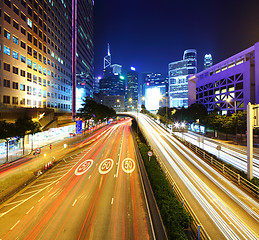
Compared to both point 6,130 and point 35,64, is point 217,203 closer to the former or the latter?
point 6,130

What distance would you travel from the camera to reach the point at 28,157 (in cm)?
2584

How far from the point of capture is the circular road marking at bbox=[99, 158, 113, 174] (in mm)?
19219

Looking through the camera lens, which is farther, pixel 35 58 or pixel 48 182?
pixel 35 58

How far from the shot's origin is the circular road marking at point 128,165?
1945 cm

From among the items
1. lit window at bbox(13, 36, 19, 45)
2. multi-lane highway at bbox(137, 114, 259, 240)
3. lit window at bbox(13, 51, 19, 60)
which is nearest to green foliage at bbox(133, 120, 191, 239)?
multi-lane highway at bbox(137, 114, 259, 240)

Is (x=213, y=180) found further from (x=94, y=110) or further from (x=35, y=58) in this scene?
(x=35, y=58)

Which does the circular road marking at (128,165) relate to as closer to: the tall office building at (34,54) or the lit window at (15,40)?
the tall office building at (34,54)

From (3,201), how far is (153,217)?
524 inches

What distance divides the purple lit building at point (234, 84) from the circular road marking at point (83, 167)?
4734 centimetres

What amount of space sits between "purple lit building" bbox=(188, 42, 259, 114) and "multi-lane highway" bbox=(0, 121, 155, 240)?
4852cm

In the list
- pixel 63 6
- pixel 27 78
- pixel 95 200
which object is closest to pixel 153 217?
pixel 95 200

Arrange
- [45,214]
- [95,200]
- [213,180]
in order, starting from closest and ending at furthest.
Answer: [45,214] → [95,200] → [213,180]

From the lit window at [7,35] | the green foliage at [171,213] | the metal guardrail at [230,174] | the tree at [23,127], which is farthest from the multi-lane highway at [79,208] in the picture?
the lit window at [7,35]

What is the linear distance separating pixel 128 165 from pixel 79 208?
10.6 meters
